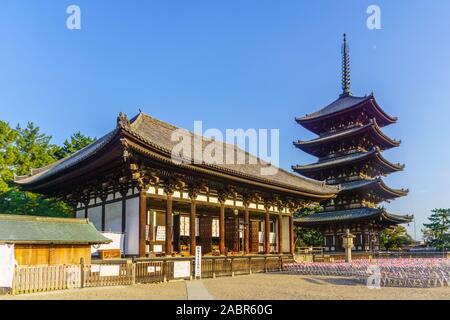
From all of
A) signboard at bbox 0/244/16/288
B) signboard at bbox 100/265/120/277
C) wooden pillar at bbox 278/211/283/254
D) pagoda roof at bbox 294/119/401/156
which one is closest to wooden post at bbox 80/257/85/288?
signboard at bbox 100/265/120/277

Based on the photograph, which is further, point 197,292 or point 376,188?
point 376,188

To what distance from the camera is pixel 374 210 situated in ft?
124

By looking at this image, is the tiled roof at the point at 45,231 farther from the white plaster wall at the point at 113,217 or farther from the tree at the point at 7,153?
the tree at the point at 7,153

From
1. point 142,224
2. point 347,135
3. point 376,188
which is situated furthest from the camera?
point 347,135

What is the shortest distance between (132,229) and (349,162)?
27.5 metres

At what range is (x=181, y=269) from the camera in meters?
19.8

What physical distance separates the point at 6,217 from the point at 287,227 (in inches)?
779

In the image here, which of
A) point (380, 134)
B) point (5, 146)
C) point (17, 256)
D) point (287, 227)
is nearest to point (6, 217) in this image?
point (17, 256)

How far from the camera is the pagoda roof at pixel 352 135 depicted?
42.0 metres

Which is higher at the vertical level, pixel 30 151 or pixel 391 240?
pixel 30 151

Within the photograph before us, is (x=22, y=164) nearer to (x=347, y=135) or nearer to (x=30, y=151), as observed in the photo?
(x=30, y=151)

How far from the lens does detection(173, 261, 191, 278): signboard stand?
19.5 metres

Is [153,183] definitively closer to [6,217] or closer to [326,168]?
[6,217]

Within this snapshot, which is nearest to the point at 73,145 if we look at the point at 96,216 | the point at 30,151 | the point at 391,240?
the point at 30,151
